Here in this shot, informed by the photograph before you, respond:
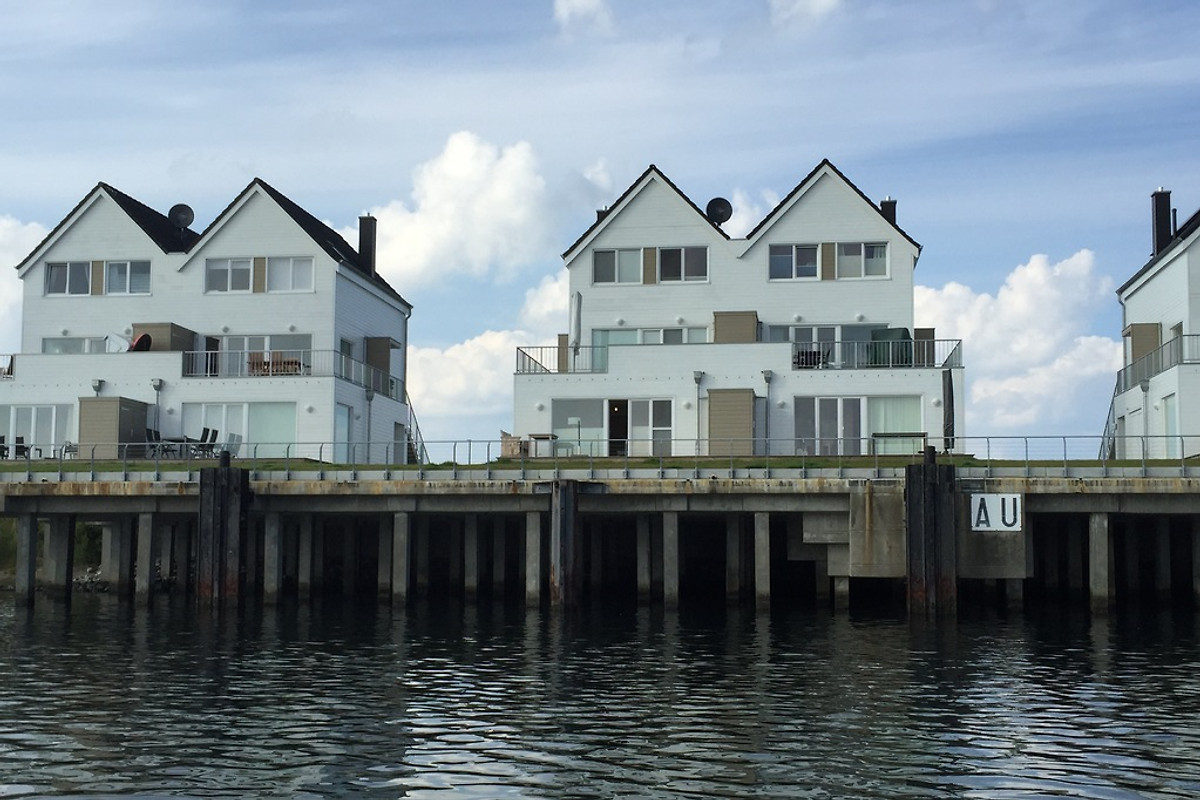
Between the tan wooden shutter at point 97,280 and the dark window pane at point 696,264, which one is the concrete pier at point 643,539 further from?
the tan wooden shutter at point 97,280

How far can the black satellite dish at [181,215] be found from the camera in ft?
202

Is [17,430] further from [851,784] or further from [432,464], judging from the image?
[851,784]

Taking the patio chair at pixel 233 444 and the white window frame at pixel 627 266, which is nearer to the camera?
the patio chair at pixel 233 444

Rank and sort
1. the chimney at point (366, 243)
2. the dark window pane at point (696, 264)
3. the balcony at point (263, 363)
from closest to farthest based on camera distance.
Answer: the dark window pane at point (696, 264) < the balcony at point (263, 363) < the chimney at point (366, 243)

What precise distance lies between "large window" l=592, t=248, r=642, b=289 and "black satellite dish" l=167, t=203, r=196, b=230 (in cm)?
1948

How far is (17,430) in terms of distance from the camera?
53.2m

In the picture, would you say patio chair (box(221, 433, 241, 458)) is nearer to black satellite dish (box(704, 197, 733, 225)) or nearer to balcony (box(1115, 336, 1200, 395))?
black satellite dish (box(704, 197, 733, 225))

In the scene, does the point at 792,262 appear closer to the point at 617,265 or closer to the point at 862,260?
the point at 862,260

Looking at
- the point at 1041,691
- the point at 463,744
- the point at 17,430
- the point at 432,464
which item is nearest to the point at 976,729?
the point at 1041,691

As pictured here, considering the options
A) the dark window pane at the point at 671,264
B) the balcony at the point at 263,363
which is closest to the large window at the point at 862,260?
the dark window pane at the point at 671,264

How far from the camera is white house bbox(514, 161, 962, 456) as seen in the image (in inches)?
1876

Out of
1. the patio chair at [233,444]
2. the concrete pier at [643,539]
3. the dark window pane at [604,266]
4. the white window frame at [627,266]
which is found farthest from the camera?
the dark window pane at [604,266]

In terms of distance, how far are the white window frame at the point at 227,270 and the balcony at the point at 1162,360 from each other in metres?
32.4

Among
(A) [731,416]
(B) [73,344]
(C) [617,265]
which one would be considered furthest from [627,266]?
(B) [73,344]
